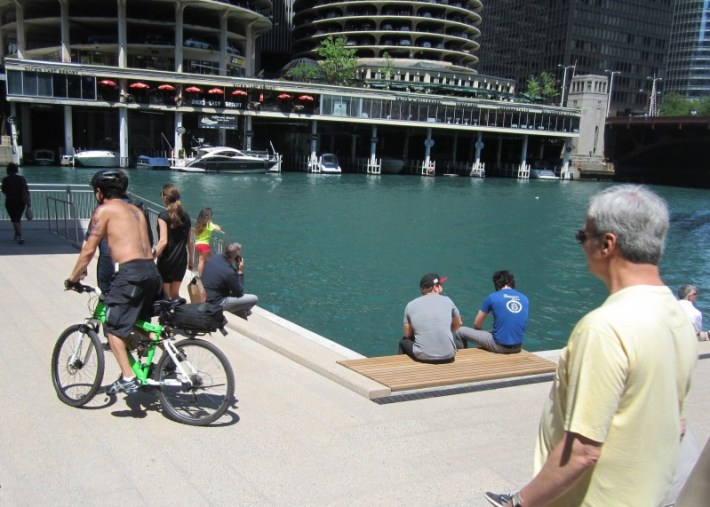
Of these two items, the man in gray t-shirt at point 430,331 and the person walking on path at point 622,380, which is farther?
the man in gray t-shirt at point 430,331

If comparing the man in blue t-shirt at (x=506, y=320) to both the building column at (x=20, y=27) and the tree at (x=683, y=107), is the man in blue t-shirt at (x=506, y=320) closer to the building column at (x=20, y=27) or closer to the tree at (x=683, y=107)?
the building column at (x=20, y=27)

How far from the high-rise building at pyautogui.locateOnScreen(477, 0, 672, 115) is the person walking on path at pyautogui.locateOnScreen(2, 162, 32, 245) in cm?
14429

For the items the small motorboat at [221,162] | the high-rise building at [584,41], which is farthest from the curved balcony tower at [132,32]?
the high-rise building at [584,41]

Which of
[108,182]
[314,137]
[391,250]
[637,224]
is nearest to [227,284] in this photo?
[108,182]

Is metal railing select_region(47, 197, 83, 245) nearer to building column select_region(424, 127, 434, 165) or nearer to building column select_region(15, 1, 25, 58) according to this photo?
building column select_region(424, 127, 434, 165)

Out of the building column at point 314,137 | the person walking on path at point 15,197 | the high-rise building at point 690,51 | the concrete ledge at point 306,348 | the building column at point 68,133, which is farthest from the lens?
the high-rise building at point 690,51

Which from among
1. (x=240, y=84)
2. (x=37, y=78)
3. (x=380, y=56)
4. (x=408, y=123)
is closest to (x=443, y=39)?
(x=380, y=56)

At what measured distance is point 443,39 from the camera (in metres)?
102

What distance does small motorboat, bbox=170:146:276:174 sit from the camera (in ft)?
196

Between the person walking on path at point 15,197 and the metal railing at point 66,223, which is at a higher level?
the person walking on path at point 15,197

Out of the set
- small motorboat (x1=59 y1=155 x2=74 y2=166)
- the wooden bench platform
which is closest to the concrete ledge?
the wooden bench platform

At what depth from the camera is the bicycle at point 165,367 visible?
5.78m

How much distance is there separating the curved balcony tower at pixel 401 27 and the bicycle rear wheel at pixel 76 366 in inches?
3798

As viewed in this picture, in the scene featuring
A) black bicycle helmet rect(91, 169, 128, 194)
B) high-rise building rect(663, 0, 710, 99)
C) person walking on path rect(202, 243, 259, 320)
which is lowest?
person walking on path rect(202, 243, 259, 320)
